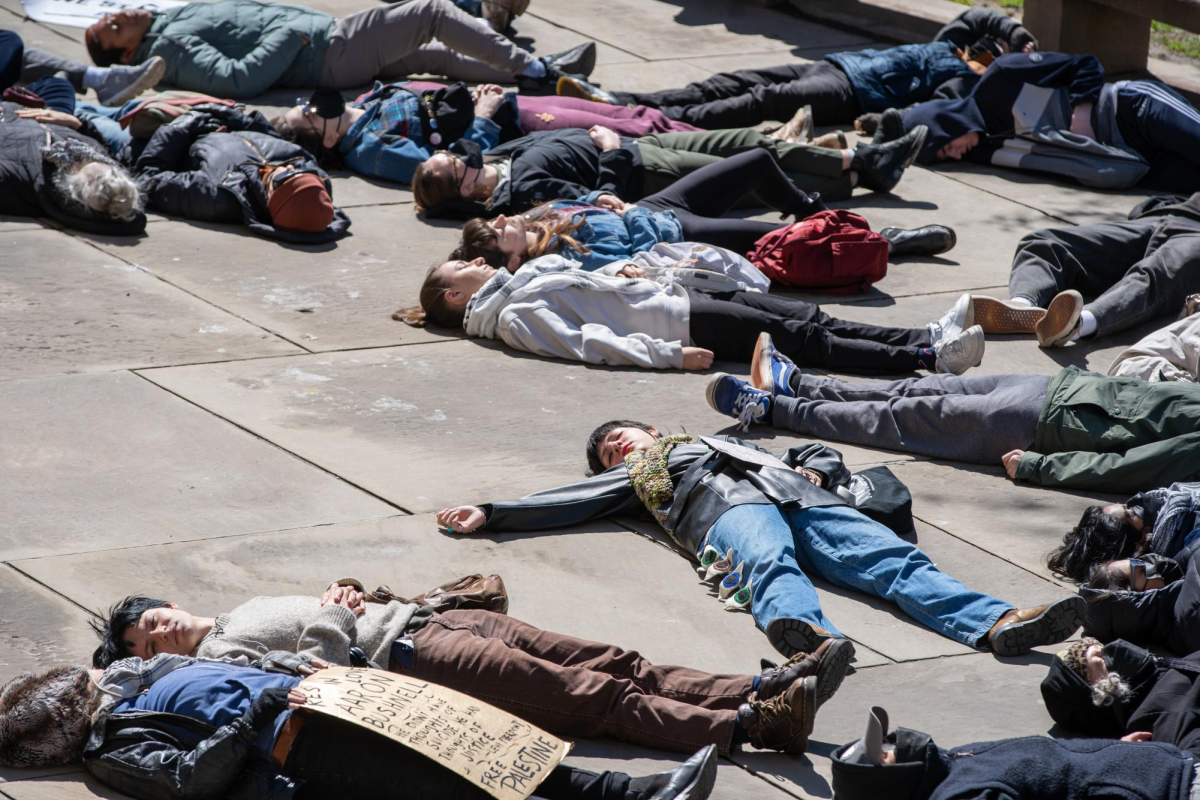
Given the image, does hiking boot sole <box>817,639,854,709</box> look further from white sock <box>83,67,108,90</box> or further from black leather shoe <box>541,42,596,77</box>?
white sock <box>83,67,108,90</box>

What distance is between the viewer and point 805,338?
20.6ft

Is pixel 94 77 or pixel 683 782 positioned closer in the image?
pixel 683 782

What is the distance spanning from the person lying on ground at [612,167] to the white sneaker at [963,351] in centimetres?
206

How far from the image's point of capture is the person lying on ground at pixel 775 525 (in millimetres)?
4039

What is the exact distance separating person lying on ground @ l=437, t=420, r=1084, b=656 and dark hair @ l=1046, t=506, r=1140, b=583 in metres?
0.44

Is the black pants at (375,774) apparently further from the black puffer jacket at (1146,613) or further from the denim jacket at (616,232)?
the denim jacket at (616,232)

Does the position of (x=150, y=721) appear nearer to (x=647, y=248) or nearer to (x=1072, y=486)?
(x=1072, y=486)

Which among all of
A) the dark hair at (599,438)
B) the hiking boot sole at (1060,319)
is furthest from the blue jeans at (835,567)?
the hiking boot sole at (1060,319)

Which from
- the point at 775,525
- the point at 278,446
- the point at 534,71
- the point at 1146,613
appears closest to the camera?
the point at 1146,613

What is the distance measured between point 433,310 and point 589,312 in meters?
0.81

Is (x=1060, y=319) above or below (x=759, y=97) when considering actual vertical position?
below

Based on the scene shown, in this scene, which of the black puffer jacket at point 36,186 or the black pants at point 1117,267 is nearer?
the black pants at point 1117,267

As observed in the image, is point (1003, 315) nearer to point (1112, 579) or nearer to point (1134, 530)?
point (1134, 530)

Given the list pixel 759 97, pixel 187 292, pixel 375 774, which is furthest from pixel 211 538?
pixel 759 97
